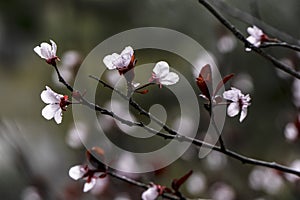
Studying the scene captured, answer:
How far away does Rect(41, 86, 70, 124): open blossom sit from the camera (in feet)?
2.24

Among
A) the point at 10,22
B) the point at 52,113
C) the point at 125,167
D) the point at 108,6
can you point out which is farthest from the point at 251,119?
the point at 10,22

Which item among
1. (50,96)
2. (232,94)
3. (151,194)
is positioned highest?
(50,96)

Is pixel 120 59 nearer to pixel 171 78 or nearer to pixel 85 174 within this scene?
pixel 171 78

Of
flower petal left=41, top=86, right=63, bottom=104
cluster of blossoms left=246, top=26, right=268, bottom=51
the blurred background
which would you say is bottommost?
the blurred background

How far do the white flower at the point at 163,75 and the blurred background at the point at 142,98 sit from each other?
0.85 ft

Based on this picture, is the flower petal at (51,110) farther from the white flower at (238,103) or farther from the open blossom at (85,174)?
the white flower at (238,103)

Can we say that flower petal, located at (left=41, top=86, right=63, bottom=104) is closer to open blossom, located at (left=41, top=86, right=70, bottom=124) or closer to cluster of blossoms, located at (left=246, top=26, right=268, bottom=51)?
open blossom, located at (left=41, top=86, right=70, bottom=124)

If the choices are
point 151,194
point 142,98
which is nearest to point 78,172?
point 151,194

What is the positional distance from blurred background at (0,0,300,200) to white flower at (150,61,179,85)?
0.26m

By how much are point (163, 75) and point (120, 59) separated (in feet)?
0.23

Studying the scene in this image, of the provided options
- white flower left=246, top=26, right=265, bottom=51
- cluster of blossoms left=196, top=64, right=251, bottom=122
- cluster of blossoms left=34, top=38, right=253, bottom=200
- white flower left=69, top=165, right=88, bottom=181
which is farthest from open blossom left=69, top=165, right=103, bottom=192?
white flower left=246, top=26, right=265, bottom=51

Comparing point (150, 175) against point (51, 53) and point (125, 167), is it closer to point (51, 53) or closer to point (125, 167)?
point (125, 167)

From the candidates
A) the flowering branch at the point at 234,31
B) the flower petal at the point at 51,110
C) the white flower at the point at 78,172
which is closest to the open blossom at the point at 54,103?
the flower petal at the point at 51,110

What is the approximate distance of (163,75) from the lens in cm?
69
